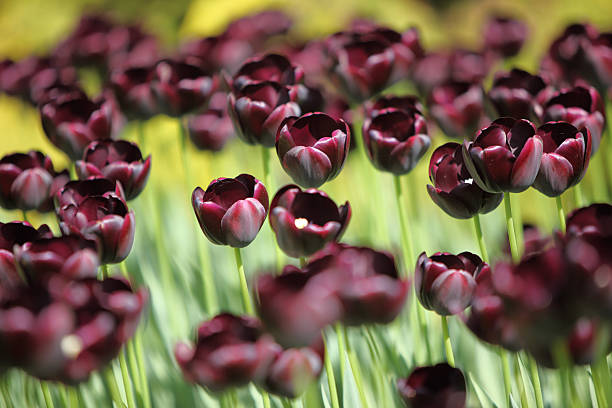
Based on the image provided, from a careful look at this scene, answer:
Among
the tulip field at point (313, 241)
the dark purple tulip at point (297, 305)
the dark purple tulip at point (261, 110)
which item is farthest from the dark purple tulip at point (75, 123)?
the dark purple tulip at point (297, 305)

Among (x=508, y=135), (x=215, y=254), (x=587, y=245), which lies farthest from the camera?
(x=215, y=254)

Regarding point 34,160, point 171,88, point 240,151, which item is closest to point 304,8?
point 240,151

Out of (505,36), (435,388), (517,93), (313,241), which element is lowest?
(435,388)

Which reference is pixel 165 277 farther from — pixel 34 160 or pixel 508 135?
pixel 508 135

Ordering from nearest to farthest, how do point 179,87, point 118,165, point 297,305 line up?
point 297,305 < point 118,165 < point 179,87

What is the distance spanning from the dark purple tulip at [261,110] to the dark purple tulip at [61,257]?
20cm

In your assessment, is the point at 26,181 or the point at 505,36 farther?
the point at 505,36

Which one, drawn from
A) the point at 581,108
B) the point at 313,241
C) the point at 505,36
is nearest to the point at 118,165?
the point at 313,241

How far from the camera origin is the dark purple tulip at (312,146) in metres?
0.52

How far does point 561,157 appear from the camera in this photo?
19.3 inches

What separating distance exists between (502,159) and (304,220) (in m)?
0.15

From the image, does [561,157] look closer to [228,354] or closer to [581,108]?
[581,108]

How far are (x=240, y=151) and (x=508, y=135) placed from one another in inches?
33.0

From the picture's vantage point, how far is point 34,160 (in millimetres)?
602
